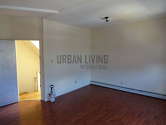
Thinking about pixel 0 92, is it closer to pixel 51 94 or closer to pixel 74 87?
pixel 51 94

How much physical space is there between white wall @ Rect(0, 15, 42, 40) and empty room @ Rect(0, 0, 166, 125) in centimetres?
2

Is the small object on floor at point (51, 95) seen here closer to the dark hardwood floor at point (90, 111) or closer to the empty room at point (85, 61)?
the empty room at point (85, 61)

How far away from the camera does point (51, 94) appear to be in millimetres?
4168

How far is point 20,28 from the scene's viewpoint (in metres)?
3.75

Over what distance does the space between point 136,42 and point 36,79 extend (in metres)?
4.63

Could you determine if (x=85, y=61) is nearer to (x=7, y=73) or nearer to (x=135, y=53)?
(x=135, y=53)

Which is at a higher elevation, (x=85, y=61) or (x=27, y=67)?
(x=85, y=61)

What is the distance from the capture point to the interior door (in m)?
3.67

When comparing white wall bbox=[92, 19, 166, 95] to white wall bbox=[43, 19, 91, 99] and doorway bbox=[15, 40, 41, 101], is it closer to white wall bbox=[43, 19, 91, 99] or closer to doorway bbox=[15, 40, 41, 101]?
white wall bbox=[43, 19, 91, 99]

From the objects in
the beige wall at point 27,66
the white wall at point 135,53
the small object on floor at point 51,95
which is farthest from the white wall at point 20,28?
the white wall at point 135,53

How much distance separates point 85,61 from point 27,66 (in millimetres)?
2608

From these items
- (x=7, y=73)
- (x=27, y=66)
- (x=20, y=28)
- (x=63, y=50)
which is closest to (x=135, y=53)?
(x=63, y=50)

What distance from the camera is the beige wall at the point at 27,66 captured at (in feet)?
18.5

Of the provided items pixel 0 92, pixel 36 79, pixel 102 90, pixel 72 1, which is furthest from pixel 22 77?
pixel 72 1
